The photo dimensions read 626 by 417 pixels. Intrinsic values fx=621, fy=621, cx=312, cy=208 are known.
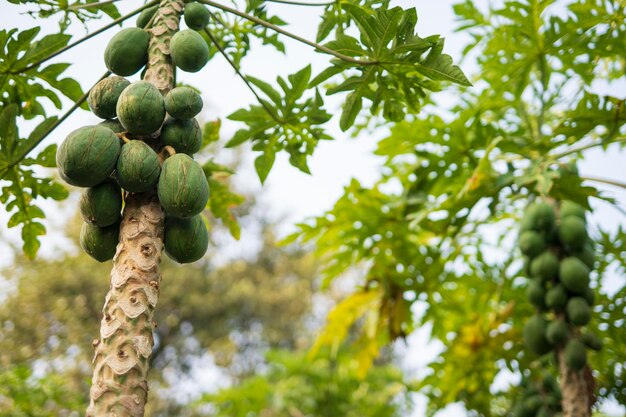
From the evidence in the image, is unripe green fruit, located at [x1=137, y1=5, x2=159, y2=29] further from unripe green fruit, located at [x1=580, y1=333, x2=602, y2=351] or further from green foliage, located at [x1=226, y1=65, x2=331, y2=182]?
unripe green fruit, located at [x1=580, y1=333, x2=602, y2=351]

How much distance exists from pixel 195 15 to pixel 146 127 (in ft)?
1.73

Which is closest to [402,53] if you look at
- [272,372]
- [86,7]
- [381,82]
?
[381,82]

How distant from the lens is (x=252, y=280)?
1669cm

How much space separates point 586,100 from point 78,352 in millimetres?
11306

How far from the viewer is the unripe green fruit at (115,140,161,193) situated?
141 centimetres

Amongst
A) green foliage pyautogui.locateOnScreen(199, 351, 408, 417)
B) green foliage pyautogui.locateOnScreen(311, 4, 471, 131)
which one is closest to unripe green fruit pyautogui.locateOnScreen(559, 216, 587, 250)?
green foliage pyautogui.locateOnScreen(311, 4, 471, 131)

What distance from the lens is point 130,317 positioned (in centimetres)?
129

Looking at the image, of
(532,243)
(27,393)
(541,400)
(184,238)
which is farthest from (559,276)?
(27,393)

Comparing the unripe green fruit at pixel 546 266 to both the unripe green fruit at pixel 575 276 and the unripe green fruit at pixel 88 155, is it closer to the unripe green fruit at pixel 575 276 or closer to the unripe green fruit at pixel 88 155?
the unripe green fruit at pixel 575 276

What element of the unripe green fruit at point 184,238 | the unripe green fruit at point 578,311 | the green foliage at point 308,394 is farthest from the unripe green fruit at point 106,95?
the green foliage at point 308,394

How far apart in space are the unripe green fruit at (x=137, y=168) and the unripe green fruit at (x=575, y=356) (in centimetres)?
195

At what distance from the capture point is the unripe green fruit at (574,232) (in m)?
2.73

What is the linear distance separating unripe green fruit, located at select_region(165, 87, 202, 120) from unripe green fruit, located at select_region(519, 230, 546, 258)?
1.84m

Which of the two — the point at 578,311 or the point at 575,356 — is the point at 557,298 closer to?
the point at 578,311
